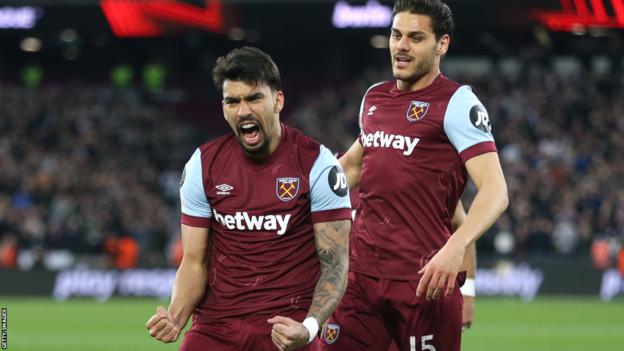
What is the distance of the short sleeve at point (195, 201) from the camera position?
590 cm

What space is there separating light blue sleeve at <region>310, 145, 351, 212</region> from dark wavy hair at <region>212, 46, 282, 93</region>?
1.41ft

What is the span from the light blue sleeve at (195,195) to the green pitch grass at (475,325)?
10.2 meters

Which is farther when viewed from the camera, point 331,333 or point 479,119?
point 331,333

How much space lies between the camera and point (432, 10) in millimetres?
6324

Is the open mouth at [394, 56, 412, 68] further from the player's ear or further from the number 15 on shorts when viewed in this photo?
the number 15 on shorts

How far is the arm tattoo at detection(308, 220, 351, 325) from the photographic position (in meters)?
5.82

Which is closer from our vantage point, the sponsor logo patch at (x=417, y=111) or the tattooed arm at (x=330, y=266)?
the tattooed arm at (x=330, y=266)

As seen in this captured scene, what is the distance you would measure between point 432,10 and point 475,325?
532 inches

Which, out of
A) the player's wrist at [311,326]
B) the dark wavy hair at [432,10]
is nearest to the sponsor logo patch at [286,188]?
the player's wrist at [311,326]

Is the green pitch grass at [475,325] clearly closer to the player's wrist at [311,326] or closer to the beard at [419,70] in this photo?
the beard at [419,70]

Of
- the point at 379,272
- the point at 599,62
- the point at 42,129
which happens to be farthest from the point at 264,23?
the point at 379,272

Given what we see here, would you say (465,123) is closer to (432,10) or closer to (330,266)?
(432,10)

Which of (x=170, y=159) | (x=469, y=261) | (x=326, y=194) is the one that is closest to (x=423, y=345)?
(x=469, y=261)

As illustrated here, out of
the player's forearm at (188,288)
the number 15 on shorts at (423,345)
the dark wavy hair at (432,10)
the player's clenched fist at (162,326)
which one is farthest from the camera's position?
the number 15 on shorts at (423,345)
